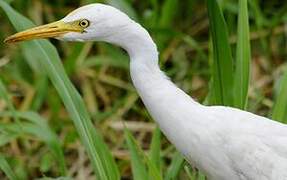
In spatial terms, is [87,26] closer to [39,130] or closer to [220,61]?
[220,61]

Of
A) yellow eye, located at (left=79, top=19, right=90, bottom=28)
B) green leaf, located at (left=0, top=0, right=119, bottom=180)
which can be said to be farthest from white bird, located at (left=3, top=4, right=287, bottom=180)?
green leaf, located at (left=0, top=0, right=119, bottom=180)

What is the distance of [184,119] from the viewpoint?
2.09m

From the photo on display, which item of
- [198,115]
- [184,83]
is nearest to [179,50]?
[184,83]

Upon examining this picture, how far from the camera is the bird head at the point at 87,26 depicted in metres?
2.06

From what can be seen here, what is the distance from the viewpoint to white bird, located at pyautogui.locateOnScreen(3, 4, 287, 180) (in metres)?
2.06

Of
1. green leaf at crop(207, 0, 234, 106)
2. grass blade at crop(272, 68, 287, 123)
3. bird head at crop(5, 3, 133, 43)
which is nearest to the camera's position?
bird head at crop(5, 3, 133, 43)

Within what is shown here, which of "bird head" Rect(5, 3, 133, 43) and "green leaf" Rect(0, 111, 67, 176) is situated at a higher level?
"bird head" Rect(5, 3, 133, 43)

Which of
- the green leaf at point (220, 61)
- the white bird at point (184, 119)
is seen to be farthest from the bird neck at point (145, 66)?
the green leaf at point (220, 61)

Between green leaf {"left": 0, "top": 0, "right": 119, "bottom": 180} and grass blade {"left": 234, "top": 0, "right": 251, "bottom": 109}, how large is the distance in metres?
0.41

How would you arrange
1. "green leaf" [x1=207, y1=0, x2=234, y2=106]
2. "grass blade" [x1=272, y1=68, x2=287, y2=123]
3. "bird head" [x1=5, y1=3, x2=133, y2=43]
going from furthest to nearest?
"grass blade" [x1=272, y1=68, x2=287, y2=123]
"green leaf" [x1=207, y1=0, x2=234, y2=106]
"bird head" [x1=5, y1=3, x2=133, y2=43]

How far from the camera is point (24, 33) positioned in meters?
2.10

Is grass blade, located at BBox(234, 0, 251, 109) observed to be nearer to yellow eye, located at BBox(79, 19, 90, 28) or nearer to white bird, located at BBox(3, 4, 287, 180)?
white bird, located at BBox(3, 4, 287, 180)

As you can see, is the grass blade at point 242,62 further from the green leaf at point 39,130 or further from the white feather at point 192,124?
the green leaf at point 39,130

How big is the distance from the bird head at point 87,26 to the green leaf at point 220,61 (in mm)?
384
